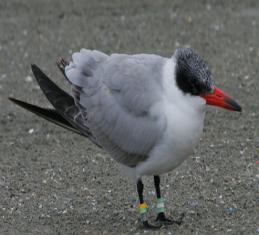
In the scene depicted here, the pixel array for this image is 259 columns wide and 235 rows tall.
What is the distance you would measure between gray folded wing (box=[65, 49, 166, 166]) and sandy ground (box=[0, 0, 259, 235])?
66 cm

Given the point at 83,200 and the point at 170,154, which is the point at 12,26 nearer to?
the point at 83,200

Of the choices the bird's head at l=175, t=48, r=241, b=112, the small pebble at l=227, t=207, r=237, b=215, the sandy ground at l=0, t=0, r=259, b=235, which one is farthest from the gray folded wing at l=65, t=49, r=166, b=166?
the small pebble at l=227, t=207, r=237, b=215

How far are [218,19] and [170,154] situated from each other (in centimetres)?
589

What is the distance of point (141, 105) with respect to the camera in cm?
553

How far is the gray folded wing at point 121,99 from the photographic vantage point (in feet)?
18.1

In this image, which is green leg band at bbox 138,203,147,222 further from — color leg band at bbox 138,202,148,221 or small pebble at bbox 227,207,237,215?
small pebble at bbox 227,207,237,215

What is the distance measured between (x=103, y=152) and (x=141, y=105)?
2.00m

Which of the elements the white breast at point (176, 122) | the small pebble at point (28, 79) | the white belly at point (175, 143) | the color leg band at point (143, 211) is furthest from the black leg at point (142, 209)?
the small pebble at point (28, 79)

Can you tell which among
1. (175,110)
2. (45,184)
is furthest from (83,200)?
(175,110)

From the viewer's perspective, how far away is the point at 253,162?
275 inches

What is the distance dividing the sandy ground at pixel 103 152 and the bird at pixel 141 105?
434 millimetres

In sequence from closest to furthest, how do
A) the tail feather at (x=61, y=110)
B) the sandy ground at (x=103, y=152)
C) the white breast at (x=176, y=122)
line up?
the white breast at (x=176, y=122)
the tail feather at (x=61, y=110)
the sandy ground at (x=103, y=152)

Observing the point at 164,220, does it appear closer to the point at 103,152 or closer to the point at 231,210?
the point at 231,210

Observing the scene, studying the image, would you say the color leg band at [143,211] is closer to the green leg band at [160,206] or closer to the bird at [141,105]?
the bird at [141,105]
